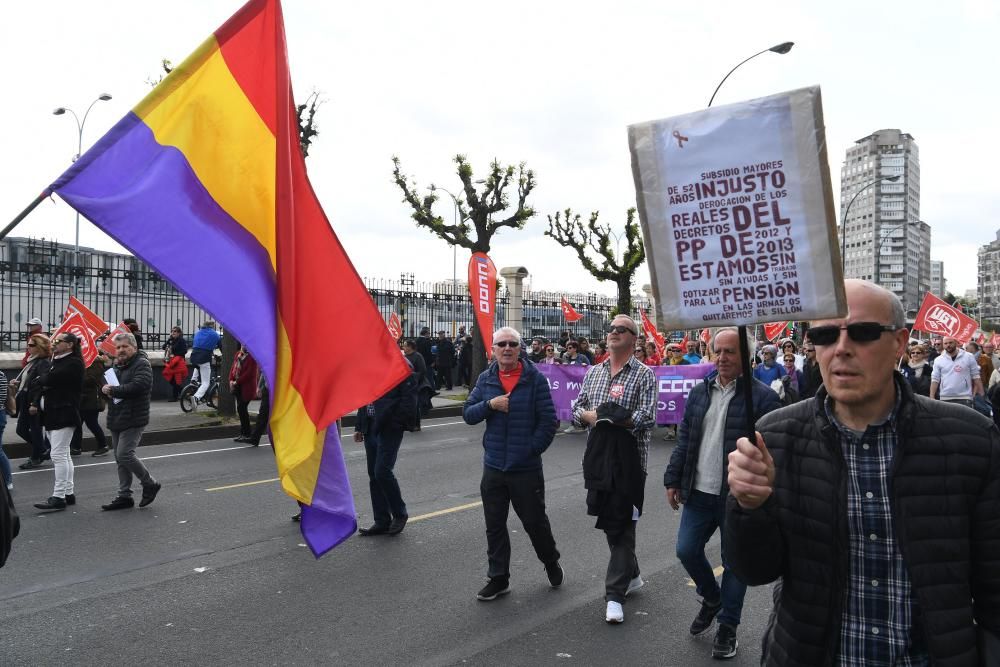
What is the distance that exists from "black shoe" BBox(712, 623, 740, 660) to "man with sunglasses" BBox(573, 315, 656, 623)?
67 cm

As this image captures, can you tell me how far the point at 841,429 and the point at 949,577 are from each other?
0.44 metres

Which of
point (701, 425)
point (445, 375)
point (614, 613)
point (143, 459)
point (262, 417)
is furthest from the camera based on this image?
point (445, 375)

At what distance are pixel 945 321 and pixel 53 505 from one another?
16.0 meters

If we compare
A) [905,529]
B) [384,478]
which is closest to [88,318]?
[384,478]

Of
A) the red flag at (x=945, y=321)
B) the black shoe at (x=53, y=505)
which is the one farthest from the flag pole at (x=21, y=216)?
the red flag at (x=945, y=321)

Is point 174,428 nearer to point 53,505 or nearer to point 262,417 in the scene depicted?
point 262,417

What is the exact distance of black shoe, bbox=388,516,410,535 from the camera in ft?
23.9

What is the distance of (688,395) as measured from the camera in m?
5.47

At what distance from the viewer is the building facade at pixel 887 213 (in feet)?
438

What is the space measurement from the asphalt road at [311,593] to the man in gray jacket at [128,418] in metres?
0.22

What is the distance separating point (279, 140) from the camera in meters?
4.35

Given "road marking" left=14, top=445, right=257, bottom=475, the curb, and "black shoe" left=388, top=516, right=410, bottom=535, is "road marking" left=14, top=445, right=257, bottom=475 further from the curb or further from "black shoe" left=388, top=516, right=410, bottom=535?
"black shoe" left=388, top=516, right=410, bottom=535

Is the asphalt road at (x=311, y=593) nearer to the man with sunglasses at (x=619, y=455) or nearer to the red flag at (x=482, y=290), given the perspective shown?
the man with sunglasses at (x=619, y=455)

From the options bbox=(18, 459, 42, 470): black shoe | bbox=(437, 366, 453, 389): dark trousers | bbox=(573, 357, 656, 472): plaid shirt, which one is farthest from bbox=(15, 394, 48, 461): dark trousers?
bbox=(437, 366, 453, 389): dark trousers
